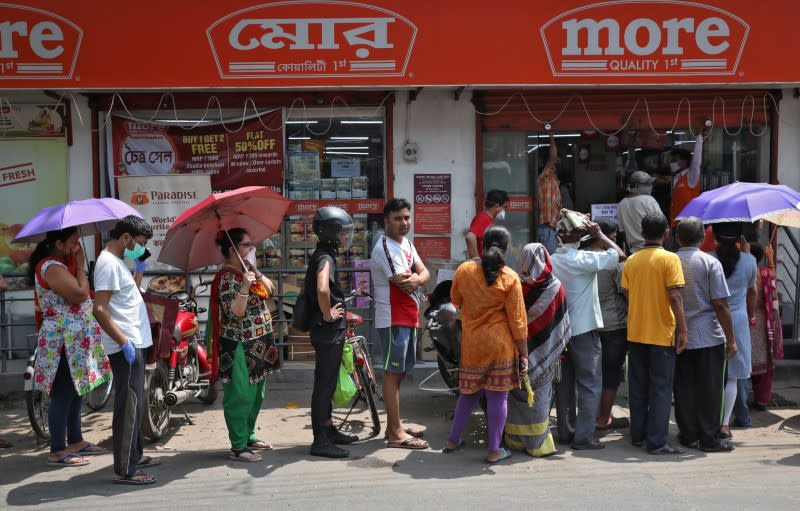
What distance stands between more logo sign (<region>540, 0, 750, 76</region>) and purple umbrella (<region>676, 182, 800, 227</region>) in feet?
6.90

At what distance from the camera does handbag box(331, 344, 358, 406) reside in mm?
6184

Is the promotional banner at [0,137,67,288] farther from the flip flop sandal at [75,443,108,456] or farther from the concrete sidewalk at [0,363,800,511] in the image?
the flip flop sandal at [75,443,108,456]

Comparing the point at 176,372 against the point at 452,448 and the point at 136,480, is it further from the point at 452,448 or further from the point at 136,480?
the point at 452,448

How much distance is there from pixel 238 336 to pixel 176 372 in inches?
50.0

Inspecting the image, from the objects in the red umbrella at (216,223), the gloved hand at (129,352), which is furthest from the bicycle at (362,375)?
the gloved hand at (129,352)

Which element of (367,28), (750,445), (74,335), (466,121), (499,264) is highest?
(367,28)

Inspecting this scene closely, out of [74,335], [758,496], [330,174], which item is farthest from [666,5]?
[74,335]

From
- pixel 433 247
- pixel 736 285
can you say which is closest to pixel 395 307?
pixel 736 285

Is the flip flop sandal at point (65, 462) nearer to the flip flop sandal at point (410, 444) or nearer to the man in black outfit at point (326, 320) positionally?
the man in black outfit at point (326, 320)

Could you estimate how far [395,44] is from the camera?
827 centimetres

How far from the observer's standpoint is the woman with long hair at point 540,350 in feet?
19.2

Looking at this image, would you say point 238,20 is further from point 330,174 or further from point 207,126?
point 330,174

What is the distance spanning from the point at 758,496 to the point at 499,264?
223 centimetres

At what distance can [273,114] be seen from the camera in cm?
896
